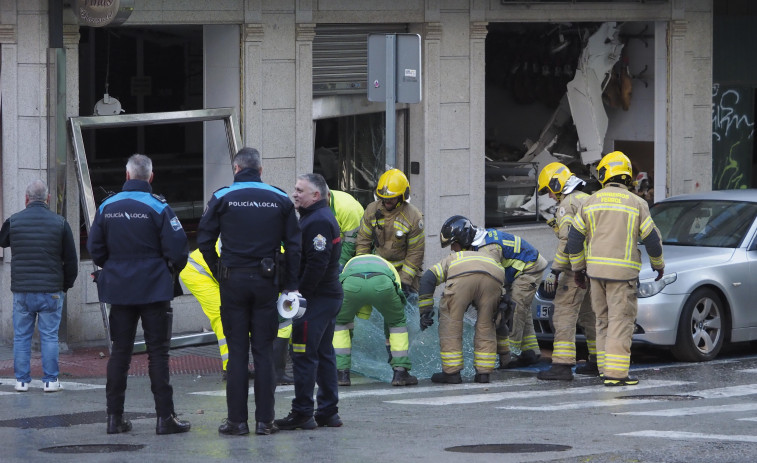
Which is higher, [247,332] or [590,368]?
[247,332]

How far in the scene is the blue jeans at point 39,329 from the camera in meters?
10.7

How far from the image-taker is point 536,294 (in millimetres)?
12570

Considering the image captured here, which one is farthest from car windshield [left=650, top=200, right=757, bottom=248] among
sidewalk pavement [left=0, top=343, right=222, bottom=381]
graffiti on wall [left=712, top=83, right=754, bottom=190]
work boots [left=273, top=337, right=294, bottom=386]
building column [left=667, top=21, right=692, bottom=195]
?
graffiti on wall [left=712, top=83, right=754, bottom=190]

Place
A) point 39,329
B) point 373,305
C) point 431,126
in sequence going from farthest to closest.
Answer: point 431,126
point 373,305
point 39,329

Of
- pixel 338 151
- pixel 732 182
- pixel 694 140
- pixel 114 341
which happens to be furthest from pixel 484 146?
pixel 114 341

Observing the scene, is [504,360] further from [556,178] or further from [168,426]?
[168,426]

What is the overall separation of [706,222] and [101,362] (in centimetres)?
589

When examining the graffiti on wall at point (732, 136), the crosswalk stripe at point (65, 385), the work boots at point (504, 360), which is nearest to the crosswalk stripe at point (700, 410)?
the work boots at point (504, 360)

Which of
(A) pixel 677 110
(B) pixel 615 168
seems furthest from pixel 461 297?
(A) pixel 677 110

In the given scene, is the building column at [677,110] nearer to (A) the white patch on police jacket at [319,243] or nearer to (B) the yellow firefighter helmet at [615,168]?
(B) the yellow firefighter helmet at [615,168]

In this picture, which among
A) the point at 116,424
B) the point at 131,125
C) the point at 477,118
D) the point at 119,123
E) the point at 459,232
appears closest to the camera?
the point at 116,424

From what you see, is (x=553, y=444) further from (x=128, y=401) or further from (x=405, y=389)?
(x=128, y=401)

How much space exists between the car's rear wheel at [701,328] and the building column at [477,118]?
12.9 feet

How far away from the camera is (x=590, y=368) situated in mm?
11719
